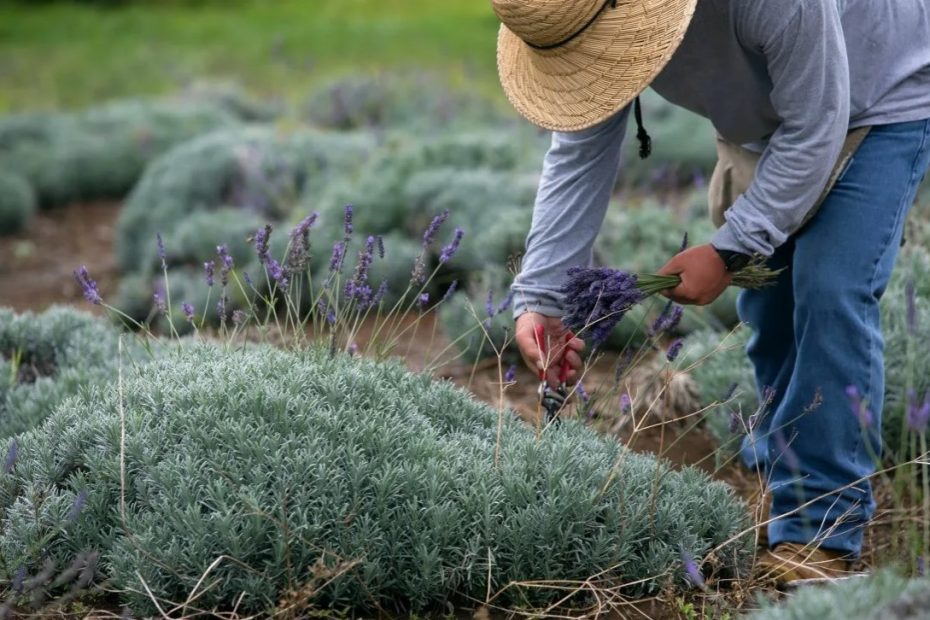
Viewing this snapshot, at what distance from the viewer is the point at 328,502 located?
2.52 m

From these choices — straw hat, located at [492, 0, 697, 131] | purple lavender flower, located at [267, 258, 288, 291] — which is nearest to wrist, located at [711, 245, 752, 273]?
straw hat, located at [492, 0, 697, 131]

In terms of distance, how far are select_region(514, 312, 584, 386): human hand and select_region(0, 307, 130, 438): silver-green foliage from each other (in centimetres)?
135

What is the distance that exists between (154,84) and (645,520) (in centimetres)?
1325

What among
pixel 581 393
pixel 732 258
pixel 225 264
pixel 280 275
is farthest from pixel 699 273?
pixel 225 264

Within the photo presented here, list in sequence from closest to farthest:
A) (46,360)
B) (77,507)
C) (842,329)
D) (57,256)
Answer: (77,507)
(842,329)
(46,360)
(57,256)

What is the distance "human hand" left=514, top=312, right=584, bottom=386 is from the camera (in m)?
2.95

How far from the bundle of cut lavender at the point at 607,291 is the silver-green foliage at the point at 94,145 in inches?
299

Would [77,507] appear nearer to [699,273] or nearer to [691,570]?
[691,570]

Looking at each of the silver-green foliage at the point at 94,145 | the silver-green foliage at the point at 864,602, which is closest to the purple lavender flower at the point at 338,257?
the silver-green foliage at the point at 864,602

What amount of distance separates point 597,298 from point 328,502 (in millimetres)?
813

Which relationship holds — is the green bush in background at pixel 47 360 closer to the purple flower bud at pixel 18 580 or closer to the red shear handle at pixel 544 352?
the purple flower bud at pixel 18 580

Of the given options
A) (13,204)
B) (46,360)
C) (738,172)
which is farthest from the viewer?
(13,204)

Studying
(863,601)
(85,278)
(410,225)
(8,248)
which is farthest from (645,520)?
(8,248)

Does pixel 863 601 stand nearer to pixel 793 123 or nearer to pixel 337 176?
pixel 793 123
